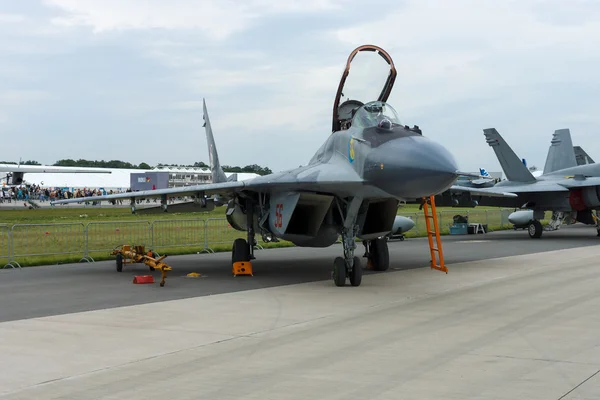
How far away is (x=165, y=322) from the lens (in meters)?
7.84

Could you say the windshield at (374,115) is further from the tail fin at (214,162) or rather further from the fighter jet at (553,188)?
the fighter jet at (553,188)

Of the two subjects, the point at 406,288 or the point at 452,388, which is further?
the point at 406,288

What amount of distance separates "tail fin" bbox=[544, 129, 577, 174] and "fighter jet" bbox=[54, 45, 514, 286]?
17.0 meters

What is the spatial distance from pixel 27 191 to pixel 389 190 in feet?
218

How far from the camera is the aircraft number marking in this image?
11.8m

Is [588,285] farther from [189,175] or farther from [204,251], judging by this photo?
[189,175]

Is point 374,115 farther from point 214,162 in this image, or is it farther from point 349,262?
point 214,162

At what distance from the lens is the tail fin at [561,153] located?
2830cm

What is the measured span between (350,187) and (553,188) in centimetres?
1495

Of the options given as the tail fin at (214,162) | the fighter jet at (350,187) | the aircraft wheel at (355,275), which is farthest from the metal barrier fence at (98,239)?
the aircraft wheel at (355,275)

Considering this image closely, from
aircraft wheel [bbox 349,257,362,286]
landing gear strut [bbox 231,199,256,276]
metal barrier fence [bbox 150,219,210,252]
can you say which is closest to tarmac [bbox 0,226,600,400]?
aircraft wheel [bbox 349,257,362,286]

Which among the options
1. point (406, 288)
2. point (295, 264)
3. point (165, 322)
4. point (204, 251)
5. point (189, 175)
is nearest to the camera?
point (165, 322)

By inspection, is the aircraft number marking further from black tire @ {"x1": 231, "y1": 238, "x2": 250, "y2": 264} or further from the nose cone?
the nose cone

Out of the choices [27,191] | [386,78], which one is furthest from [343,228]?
[27,191]
